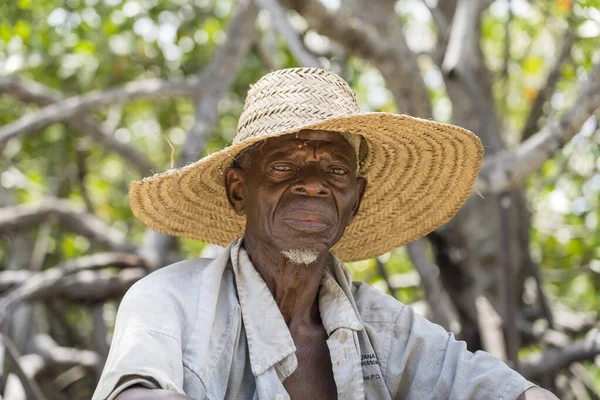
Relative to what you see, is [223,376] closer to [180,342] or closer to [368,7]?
[180,342]

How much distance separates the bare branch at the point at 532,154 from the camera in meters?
3.11

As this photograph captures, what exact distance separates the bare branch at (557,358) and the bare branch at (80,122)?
2.17 metres

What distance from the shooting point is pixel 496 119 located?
4211mm

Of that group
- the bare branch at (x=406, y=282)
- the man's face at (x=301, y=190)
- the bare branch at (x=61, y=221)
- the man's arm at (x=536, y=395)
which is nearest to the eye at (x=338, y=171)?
the man's face at (x=301, y=190)

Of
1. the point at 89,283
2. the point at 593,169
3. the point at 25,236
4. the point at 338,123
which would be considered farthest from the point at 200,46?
the point at 338,123

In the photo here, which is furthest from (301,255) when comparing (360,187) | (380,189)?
(380,189)

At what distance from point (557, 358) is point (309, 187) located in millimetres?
2077

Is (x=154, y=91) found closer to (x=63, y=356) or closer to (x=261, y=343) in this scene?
(x=63, y=356)

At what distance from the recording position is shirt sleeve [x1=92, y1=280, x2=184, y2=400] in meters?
1.69

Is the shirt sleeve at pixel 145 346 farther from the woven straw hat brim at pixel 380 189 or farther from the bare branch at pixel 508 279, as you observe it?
the bare branch at pixel 508 279

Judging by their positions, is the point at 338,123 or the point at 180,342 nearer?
the point at 180,342

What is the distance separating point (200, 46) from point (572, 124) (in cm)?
269

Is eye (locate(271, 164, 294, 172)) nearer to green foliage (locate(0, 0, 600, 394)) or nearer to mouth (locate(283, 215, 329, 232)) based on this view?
mouth (locate(283, 215, 329, 232))

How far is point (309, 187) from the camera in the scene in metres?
2.13
